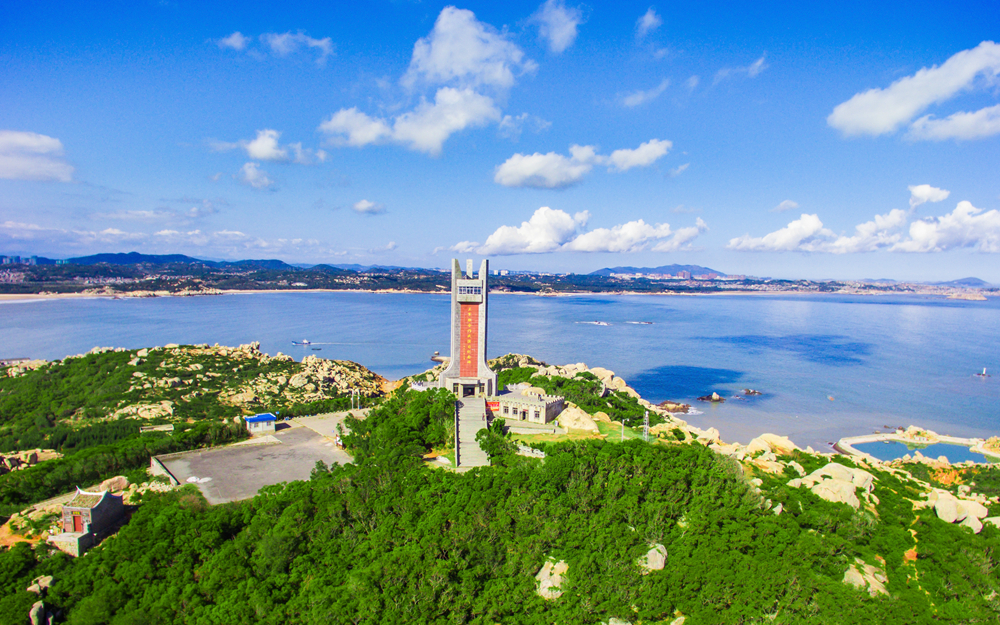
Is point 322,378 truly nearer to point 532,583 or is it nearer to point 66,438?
point 66,438

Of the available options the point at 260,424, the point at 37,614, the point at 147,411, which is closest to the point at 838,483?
the point at 37,614

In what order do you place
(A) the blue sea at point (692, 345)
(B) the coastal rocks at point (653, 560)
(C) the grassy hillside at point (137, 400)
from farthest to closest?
(A) the blue sea at point (692, 345) → (C) the grassy hillside at point (137, 400) → (B) the coastal rocks at point (653, 560)

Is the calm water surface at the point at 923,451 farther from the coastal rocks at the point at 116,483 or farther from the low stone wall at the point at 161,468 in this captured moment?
the coastal rocks at the point at 116,483

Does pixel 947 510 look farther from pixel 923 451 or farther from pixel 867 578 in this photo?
pixel 923 451

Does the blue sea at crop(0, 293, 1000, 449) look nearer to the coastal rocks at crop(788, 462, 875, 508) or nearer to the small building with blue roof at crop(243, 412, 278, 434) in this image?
the coastal rocks at crop(788, 462, 875, 508)

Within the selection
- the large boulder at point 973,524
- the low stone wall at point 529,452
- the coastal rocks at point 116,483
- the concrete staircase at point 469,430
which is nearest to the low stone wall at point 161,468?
the coastal rocks at point 116,483

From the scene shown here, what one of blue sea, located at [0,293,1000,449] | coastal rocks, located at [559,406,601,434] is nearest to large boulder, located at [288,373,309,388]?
blue sea, located at [0,293,1000,449]
